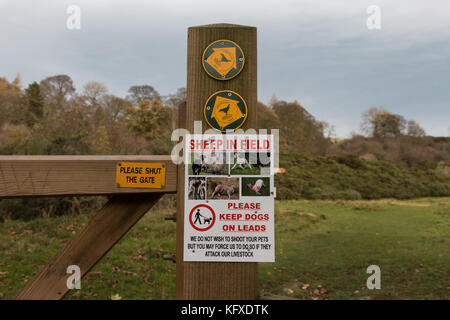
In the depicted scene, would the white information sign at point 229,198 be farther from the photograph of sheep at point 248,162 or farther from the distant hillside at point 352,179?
the distant hillside at point 352,179

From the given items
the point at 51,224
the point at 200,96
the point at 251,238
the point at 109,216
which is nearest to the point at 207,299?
the point at 251,238

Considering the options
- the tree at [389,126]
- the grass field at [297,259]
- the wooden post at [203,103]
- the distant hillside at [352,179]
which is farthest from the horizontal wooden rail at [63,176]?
the tree at [389,126]

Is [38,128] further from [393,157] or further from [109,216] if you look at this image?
[393,157]

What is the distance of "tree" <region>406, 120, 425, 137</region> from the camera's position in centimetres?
1800

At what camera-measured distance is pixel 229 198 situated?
1.25m

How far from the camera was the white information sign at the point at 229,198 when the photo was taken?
1.24m

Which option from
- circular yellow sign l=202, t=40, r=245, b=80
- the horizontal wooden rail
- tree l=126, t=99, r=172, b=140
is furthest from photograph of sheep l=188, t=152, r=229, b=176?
tree l=126, t=99, r=172, b=140

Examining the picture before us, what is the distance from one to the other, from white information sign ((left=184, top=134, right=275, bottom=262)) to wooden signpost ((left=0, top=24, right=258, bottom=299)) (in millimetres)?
41

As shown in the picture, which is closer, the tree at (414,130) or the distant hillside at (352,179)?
the distant hillside at (352,179)

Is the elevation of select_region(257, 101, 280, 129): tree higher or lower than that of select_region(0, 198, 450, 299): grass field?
higher

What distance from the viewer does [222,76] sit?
1.25 m

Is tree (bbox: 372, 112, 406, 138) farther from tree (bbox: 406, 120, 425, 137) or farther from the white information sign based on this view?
the white information sign

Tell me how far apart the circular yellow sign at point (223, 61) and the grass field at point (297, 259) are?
2926 mm

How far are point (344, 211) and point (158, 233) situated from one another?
5.70 meters
